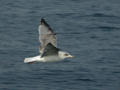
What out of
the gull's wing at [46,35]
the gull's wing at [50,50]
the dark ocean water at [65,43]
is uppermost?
the gull's wing at [46,35]

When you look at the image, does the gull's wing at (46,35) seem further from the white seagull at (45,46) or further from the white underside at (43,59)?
the white underside at (43,59)

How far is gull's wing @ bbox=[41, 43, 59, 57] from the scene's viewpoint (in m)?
16.0

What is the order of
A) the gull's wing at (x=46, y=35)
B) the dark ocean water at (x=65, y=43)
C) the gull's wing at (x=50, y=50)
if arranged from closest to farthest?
the gull's wing at (x=50, y=50) → the gull's wing at (x=46, y=35) → the dark ocean water at (x=65, y=43)

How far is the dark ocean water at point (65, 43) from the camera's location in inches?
789

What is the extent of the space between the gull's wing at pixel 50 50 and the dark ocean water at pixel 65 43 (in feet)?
10.2

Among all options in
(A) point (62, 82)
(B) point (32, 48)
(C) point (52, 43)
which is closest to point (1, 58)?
(B) point (32, 48)

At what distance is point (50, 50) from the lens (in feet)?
53.7

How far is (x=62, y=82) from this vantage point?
65.3 feet

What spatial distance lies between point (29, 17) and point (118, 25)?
12.5ft

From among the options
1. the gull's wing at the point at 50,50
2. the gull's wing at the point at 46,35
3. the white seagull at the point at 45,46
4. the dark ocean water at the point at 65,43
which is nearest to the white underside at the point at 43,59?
the white seagull at the point at 45,46

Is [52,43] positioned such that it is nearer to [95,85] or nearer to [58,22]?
[95,85]

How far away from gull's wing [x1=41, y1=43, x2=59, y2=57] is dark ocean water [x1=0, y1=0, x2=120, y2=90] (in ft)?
10.2

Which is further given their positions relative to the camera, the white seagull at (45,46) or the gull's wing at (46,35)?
the gull's wing at (46,35)

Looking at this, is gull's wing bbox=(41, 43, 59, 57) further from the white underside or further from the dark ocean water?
the dark ocean water
